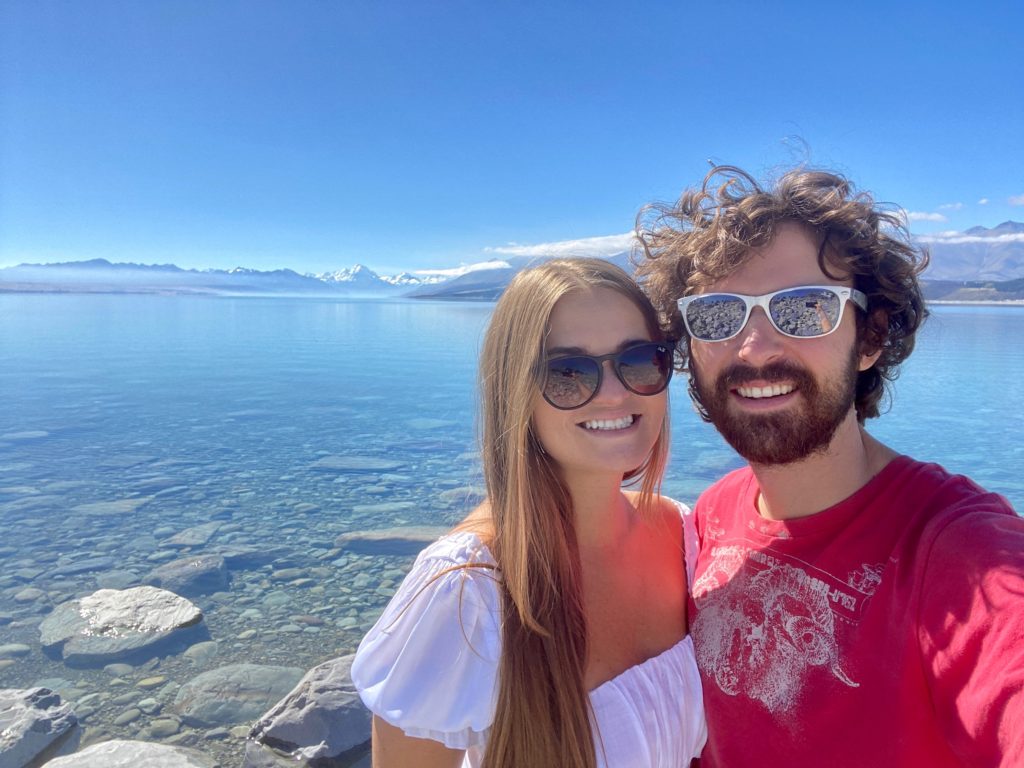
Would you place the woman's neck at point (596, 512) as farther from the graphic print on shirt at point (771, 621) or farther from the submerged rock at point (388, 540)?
the submerged rock at point (388, 540)

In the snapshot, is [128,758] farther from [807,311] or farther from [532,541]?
[807,311]

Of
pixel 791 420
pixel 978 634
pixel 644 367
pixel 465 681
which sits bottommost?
pixel 465 681

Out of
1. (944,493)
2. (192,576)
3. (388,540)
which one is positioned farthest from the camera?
(388,540)

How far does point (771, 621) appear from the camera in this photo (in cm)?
180

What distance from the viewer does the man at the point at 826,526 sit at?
1445 mm

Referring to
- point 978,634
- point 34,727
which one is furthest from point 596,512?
point 34,727

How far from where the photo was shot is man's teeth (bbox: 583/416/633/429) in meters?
2.18

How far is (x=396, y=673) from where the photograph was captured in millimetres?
1768

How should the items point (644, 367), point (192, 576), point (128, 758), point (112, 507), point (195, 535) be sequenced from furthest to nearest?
1. point (112, 507)
2. point (195, 535)
3. point (192, 576)
4. point (128, 758)
5. point (644, 367)

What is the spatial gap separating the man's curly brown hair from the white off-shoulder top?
47.6 inches

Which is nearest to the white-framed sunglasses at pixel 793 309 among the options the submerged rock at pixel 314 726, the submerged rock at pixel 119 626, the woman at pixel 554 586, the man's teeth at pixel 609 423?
the woman at pixel 554 586

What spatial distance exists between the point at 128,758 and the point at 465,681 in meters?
2.97

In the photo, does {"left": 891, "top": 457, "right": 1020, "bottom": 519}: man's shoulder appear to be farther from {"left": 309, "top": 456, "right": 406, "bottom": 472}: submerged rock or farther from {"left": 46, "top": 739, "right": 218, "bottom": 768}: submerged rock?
{"left": 309, "top": 456, "right": 406, "bottom": 472}: submerged rock

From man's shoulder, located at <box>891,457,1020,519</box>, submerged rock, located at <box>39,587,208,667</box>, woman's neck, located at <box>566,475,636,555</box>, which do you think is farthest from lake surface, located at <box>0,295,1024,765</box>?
man's shoulder, located at <box>891,457,1020,519</box>
